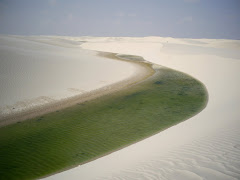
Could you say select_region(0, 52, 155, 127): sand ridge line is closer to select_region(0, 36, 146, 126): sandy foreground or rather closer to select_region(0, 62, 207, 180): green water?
select_region(0, 36, 146, 126): sandy foreground

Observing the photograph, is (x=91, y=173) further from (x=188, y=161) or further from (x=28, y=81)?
(x=28, y=81)

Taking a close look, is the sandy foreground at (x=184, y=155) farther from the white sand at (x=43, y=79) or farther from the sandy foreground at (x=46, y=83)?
the white sand at (x=43, y=79)

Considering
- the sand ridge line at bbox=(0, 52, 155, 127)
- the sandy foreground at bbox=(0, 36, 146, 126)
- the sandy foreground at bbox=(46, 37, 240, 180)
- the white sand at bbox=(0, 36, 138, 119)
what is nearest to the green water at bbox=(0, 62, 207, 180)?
the sand ridge line at bbox=(0, 52, 155, 127)

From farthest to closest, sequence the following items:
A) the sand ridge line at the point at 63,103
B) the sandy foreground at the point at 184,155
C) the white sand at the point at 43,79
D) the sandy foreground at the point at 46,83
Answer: the white sand at the point at 43,79
the sandy foreground at the point at 46,83
the sand ridge line at the point at 63,103
the sandy foreground at the point at 184,155

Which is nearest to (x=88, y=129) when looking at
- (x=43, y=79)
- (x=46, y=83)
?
(x=46, y=83)

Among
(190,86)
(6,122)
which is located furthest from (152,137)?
(190,86)

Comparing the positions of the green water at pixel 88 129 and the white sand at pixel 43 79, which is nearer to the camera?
the green water at pixel 88 129

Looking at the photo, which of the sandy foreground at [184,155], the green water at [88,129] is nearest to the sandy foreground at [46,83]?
the green water at [88,129]

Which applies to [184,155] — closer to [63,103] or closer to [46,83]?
[63,103]
